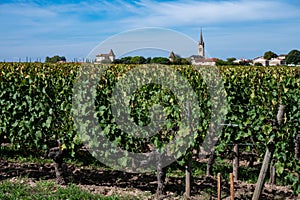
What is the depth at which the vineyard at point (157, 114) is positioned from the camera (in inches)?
244

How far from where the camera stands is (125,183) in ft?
24.4

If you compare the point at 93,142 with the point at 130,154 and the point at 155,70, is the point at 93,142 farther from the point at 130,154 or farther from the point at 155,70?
the point at 155,70

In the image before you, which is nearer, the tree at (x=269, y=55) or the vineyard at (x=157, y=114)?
the vineyard at (x=157, y=114)

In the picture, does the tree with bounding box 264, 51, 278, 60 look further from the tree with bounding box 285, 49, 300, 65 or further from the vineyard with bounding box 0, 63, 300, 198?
the vineyard with bounding box 0, 63, 300, 198

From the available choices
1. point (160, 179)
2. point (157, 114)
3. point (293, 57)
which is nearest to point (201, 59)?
point (157, 114)

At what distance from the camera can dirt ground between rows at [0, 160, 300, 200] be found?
6.68 meters

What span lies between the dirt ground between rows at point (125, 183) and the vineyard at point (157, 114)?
222 mm

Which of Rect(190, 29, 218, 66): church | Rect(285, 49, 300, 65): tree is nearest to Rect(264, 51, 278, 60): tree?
Rect(285, 49, 300, 65): tree

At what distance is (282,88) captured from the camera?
23.3 feet

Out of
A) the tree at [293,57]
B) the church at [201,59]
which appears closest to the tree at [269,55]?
the tree at [293,57]

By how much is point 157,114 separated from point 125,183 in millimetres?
1595

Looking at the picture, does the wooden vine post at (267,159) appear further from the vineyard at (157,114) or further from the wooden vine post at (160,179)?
the wooden vine post at (160,179)

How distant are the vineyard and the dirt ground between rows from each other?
0.22 metres

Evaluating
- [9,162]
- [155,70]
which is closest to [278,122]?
[155,70]
